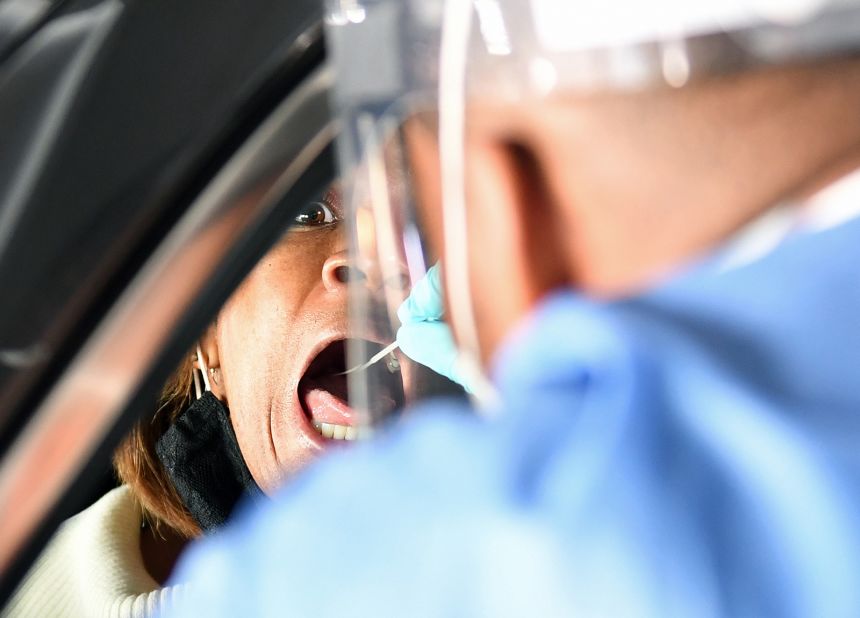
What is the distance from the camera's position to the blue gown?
292 millimetres

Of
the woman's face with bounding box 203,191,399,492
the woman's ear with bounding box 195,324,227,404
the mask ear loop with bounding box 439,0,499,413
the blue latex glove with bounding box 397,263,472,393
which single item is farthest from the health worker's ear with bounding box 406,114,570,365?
the woman's ear with bounding box 195,324,227,404

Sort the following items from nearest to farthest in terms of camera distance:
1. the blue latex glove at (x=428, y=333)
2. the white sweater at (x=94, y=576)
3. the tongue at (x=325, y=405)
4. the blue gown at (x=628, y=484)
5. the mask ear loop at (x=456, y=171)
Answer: the blue gown at (x=628, y=484), the mask ear loop at (x=456, y=171), the blue latex glove at (x=428, y=333), the white sweater at (x=94, y=576), the tongue at (x=325, y=405)

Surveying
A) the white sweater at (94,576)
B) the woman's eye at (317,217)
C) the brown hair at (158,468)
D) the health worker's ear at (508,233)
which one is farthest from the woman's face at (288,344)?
the health worker's ear at (508,233)

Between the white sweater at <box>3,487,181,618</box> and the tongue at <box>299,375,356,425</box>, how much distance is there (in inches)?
12.2

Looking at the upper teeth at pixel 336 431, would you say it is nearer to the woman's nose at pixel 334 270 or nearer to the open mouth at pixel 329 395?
the open mouth at pixel 329 395

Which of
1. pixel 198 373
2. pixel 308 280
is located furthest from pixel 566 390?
pixel 198 373

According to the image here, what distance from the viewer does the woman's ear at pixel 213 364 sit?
1258mm

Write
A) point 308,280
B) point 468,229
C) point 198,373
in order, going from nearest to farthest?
point 468,229 < point 308,280 < point 198,373

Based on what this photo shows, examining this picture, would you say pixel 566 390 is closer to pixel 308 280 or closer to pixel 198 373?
pixel 308 280

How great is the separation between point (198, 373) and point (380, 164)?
908 mm

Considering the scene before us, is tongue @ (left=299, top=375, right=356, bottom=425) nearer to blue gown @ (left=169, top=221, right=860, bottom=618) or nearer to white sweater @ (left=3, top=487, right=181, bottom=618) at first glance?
white sweater @ (left=3, top=487, right=181, bottom=618)

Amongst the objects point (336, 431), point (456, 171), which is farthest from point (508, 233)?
point (336, 431)

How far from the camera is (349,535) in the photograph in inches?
12.9

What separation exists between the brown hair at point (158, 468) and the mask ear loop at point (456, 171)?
95 cm
